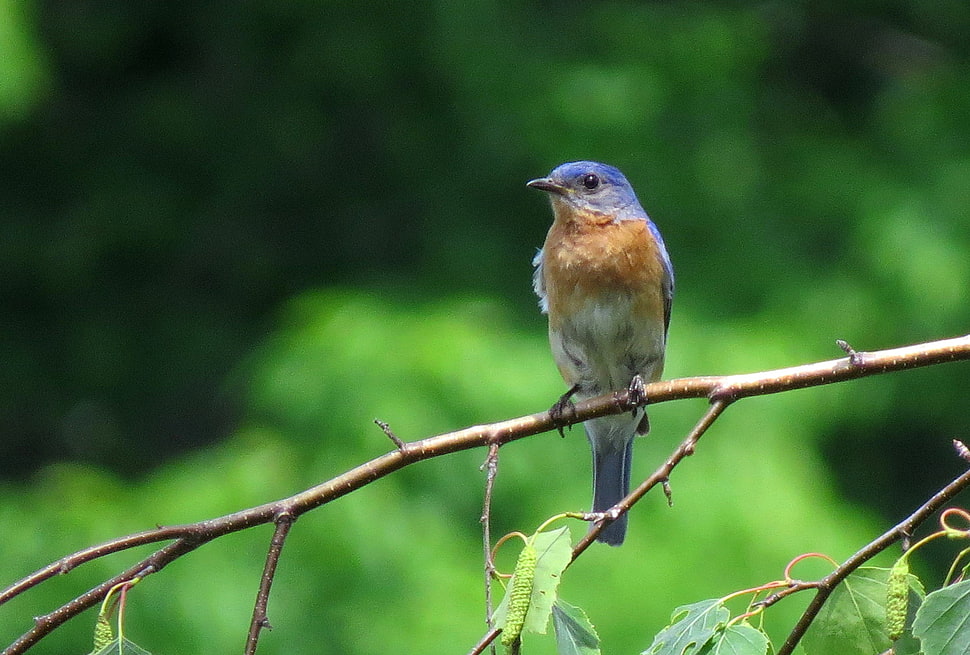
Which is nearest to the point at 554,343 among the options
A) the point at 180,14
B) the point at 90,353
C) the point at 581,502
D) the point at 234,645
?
the point at 581,502

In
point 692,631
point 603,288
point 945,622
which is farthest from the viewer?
point 603,288

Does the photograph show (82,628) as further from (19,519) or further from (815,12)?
(815,12)

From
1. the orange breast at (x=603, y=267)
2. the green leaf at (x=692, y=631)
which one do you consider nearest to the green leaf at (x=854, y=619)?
the green leaf at (x=692, y=631)

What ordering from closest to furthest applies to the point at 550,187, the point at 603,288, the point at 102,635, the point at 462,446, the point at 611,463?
the point at 102,635, the point at 462,446, the point at 603,288, the point at 550,187, the point at 611,463

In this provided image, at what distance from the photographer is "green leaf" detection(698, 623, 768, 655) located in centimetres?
198

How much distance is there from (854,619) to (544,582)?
0.58 metres

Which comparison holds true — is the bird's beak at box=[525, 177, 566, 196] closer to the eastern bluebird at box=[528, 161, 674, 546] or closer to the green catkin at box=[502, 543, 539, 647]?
the eastern bluebird at box=[528, 161, 674, 546]

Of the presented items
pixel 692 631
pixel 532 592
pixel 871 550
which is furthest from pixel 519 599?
pixel 871 550

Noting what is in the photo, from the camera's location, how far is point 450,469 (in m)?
6.50

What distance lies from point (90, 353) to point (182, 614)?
338 centimetres

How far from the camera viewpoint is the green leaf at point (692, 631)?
205 cm

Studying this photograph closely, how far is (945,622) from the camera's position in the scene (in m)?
1.99

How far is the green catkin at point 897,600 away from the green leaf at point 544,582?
0.52 meters

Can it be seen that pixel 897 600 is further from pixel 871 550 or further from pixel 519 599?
pixel 519 599
